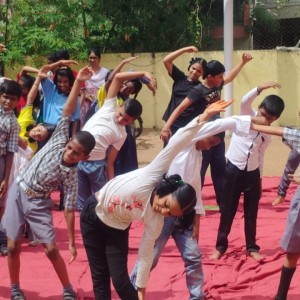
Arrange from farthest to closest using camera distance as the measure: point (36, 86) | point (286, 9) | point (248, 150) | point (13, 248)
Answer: point (286, 9), point (36, 86), point (248, 150), point (13, 248)

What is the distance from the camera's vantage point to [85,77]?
15.7ft

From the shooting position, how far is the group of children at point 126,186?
3.56 metres

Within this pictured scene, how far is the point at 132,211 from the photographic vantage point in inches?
140

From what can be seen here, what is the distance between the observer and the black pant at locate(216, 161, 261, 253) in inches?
204

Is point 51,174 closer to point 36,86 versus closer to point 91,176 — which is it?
point 91,176

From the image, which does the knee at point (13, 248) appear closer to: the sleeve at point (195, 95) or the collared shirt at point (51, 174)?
the collared shirt at point (51, 174)

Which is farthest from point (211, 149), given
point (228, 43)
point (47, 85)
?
point (228, 43)

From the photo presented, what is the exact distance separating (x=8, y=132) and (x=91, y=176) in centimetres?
101

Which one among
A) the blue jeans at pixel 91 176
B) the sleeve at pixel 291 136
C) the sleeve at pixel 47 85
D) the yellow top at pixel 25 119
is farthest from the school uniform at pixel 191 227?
the sleeve at pixel 47 85

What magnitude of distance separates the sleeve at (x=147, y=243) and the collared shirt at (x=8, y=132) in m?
1.91

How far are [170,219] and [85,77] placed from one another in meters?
1.30

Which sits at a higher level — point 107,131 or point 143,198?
point 107,131

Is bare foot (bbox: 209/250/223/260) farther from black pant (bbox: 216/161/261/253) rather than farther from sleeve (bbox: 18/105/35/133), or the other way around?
sleeve (bbox: 18/105/35/133)

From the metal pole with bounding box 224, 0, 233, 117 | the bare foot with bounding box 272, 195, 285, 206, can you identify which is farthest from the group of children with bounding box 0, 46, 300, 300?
the metal pole with bounding box 224, 0, 233, 117
